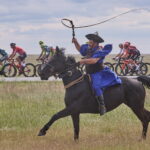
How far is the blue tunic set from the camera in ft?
32.3

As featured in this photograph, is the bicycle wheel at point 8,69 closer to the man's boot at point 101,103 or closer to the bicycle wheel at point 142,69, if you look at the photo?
the bicycle wheel at point 142,69

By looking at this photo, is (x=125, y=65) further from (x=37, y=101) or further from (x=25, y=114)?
(x=25, y=114)

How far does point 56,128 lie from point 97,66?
8.06ft

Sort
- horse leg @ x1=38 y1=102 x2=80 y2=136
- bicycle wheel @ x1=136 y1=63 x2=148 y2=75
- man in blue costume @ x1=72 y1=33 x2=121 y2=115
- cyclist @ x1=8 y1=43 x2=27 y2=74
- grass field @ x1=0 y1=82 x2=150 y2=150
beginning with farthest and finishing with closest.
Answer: bicycle wheel @ x1=136 y1=63 x2=148 y2=75 < cyclist @ x1=8 y1=43 x2=27 y2=74 < man in blue costume @ x1=72 y1=33 x2=121 y2=115 < horse leg @ x1=38 y1=102 x2=80 y2=136 < grass field @ x1=0 y1=82 x2=150 y2=150

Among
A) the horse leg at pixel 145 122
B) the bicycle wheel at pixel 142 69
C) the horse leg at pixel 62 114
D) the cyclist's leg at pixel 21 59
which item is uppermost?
the horse leg at pixel 62 114

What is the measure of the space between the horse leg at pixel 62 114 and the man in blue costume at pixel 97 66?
459 mm

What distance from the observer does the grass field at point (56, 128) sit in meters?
9.60

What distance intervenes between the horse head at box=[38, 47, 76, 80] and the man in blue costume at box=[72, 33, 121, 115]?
1.12 ft

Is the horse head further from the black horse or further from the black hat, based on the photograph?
the black hat

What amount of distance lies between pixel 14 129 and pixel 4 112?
79.8 inches

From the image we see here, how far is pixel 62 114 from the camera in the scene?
31.9 feet

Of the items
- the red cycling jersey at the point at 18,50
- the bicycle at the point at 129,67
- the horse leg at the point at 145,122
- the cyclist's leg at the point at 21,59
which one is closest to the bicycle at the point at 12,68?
the cyclist's leg at the point at 21,59

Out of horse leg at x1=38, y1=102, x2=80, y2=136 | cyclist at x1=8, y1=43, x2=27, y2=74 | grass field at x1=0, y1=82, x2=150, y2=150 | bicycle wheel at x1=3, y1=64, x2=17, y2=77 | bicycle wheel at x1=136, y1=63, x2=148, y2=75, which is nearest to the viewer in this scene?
grass field at x1=0, y1=82, x2=150, y2=150

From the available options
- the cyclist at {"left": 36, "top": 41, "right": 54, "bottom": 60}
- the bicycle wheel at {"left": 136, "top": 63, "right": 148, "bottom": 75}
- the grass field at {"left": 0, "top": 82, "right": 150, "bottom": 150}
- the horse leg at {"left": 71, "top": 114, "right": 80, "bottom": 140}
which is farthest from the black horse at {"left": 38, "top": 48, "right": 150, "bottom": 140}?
the bicycle wheel at {"left": 136, "top": 63, "right": 148, "bottom": 75}
